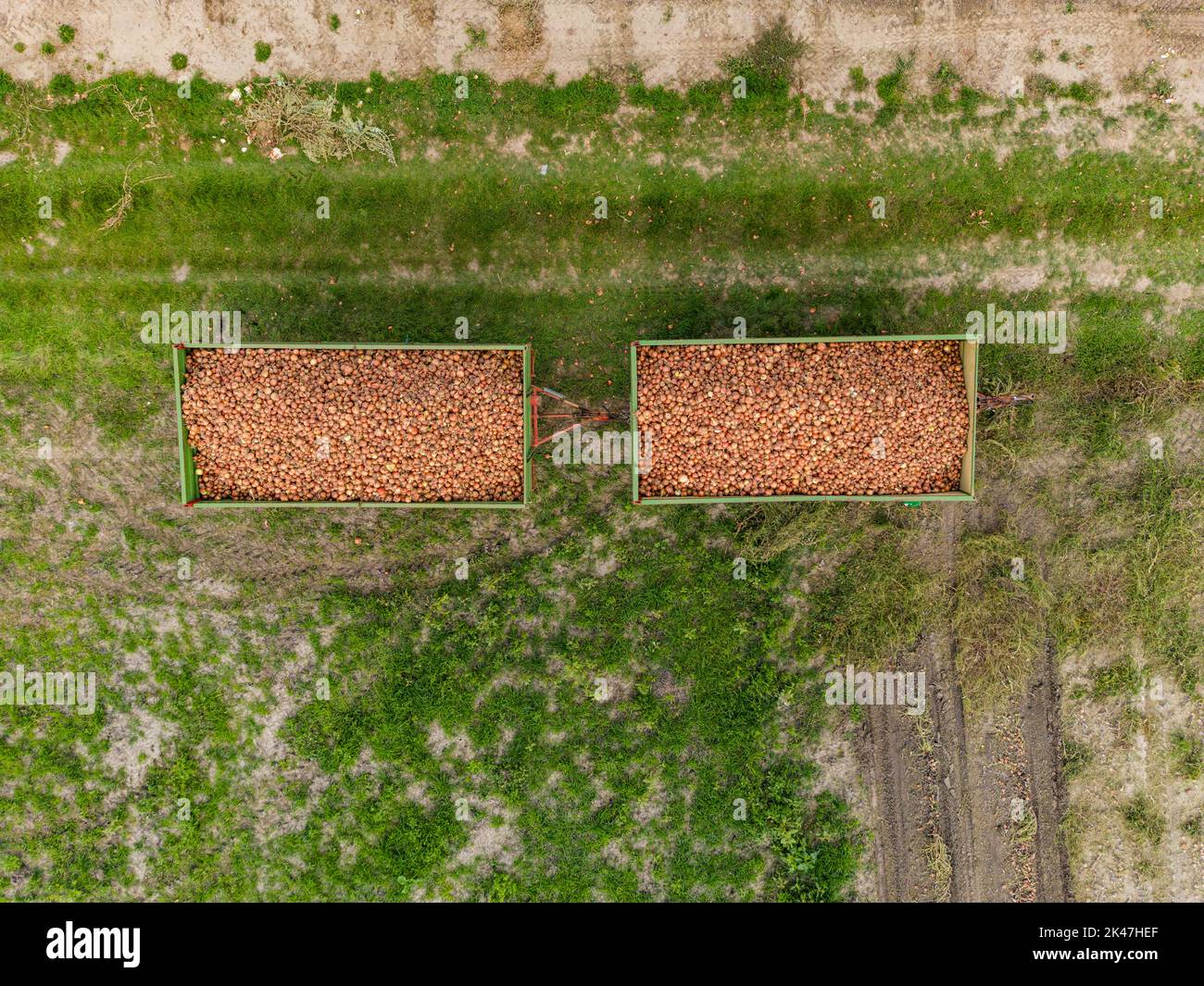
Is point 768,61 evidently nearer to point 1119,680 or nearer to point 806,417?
point 806,417

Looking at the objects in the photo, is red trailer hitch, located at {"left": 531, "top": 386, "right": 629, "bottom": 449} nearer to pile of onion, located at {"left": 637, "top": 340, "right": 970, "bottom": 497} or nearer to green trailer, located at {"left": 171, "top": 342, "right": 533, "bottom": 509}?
green trailer, located at {"left": 171, "top": 342, "right": 533, "bottom": 509}

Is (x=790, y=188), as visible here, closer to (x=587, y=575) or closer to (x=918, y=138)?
(x=918, y=138)

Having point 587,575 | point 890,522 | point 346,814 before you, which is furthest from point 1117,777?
point 346,814

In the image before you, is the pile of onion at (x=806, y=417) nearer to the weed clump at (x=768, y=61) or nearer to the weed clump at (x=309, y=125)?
the weed clump at (x=768, y=61)

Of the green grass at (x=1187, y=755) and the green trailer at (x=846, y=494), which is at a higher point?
the green trailer at (x=846, y=494)

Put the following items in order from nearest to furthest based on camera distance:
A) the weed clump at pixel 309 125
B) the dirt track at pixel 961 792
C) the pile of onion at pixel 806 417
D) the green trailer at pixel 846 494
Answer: the green trailer at pixel 846 494 < the pile of onion at pixel 806 417 < the weed clump at pixel 309 125 < the dirt track at pixel 961 792

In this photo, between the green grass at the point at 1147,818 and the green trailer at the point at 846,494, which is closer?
the green trailer at the point at 846,494

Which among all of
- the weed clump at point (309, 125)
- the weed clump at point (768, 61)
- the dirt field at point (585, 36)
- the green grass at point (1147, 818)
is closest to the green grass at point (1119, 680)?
the green grass at point (1147, 818)

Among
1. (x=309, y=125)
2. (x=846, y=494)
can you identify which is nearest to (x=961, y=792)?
(x=846, y=494)
